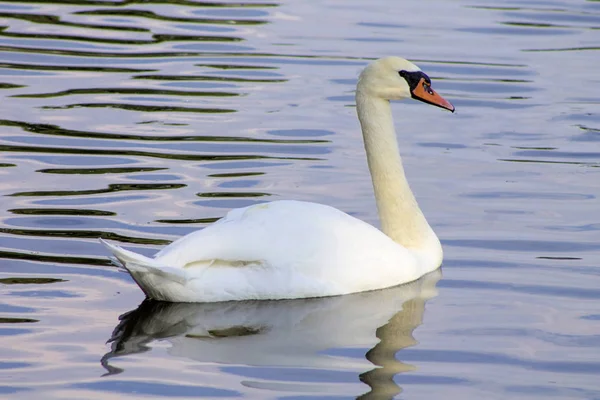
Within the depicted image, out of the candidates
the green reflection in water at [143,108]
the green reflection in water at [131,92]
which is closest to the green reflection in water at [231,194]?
the green reflection in water at [143,108]

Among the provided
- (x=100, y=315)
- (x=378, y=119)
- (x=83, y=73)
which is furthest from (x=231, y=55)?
(x=100, y=315)

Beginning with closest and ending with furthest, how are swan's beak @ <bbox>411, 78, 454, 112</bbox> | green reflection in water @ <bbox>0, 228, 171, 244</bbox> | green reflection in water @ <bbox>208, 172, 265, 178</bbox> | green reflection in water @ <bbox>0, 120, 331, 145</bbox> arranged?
green reflection in water @ <bbox>0, 228, 171, 244</bbox>
swan's beak @ <bbox>411, 78, 454, 112</bbox>
green reflection in water @ <bbox>208, 172, 265, 178</bbox>
green reflection in water @ <bbox>0, 120, 331, 145</bbox>

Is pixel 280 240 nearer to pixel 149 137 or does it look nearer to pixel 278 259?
pixel 278 259

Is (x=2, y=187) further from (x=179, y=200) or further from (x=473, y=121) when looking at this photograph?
(x=473, y=121)

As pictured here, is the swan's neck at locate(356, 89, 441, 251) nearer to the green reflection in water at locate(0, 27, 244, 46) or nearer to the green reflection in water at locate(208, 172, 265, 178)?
the green reflection in water at locate(208, 172, 265, 178)

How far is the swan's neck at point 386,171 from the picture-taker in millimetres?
8734

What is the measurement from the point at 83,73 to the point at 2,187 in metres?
4.52

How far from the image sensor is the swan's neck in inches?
344

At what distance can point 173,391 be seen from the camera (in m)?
6.22

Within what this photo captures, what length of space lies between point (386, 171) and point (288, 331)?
188 cm

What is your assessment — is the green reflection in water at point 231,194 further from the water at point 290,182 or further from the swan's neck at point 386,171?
the swan's neck at point 386,171

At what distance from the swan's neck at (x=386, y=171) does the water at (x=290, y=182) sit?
36cm

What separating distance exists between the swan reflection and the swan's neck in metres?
0.66

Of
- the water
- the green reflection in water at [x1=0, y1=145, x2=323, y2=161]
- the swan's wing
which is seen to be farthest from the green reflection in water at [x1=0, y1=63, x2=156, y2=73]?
the swan's wing
